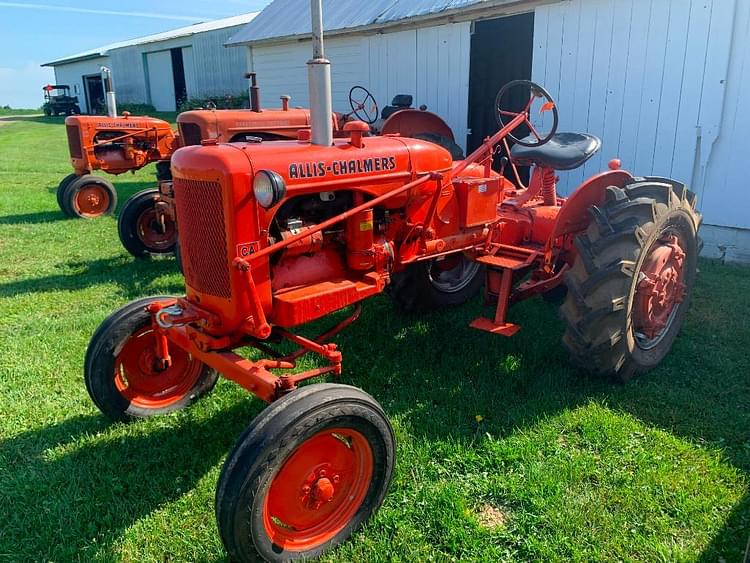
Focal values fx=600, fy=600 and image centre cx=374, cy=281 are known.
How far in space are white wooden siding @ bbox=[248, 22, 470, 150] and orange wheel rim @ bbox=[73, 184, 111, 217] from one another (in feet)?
13.8

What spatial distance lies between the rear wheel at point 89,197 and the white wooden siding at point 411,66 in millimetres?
4133

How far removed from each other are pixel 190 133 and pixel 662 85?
199 inches

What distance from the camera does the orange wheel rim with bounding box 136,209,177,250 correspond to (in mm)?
6586

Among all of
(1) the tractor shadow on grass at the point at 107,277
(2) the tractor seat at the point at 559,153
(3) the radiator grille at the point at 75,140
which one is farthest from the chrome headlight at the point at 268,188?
(3) the radiator grille at the point at 75,140

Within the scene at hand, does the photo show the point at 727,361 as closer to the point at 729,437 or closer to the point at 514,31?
the point at 729,437

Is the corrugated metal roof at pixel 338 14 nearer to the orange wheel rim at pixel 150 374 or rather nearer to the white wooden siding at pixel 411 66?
the white wooden siding at pixel 411 66

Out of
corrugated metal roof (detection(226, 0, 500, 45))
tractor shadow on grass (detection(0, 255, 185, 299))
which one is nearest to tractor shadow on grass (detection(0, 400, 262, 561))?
tractor shadow on grass (detection(0, 255, 185, 299))

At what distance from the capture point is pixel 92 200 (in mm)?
9023

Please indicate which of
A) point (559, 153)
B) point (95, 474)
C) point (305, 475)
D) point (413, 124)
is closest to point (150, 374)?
point (95, 474)

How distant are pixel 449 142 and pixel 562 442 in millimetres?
4744

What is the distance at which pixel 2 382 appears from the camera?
3.79m

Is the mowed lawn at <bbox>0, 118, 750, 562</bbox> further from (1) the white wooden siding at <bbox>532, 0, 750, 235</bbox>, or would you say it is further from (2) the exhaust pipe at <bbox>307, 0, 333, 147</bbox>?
(1) the white wooden siding at <bbox>532, 0, 750, 235</bbox>

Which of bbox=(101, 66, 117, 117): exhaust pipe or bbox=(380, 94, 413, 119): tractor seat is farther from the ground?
bbox=(101, 66, 117, 117): exhaust pipe

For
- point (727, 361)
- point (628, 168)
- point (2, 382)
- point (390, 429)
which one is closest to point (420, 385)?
point (390, 429)
